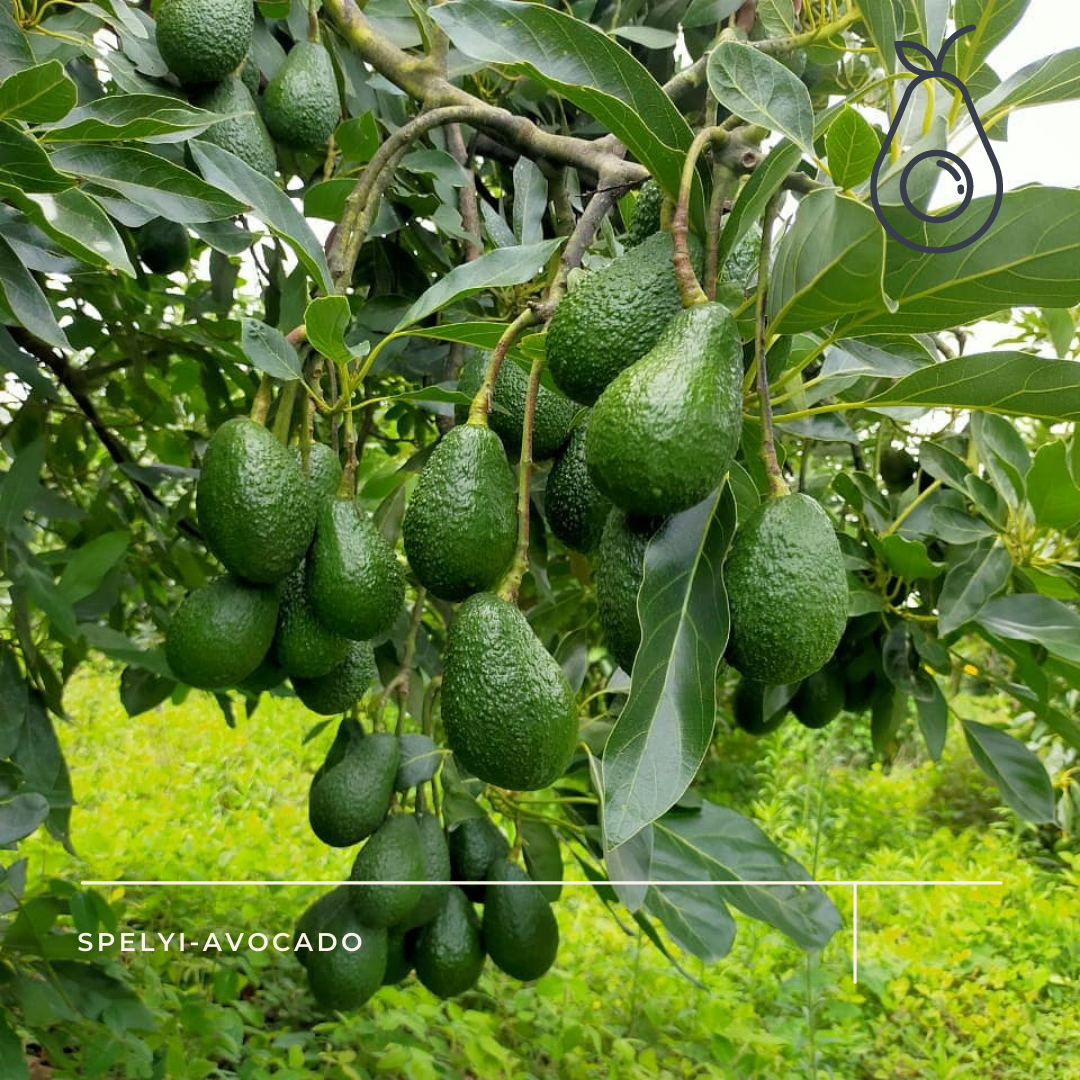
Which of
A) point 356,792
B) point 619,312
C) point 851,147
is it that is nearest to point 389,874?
point 356,792

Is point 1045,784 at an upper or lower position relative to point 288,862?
upper

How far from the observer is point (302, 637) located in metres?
0.89

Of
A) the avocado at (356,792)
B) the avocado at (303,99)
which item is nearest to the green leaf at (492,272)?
the avocado at (303,99)

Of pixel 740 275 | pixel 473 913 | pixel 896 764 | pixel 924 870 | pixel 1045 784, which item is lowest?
pixel 896 764

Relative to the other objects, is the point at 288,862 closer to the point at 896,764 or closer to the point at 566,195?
the point at 566,195

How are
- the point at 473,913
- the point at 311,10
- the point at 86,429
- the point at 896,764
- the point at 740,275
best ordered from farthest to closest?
the point at 896,764
the point at 86,429
the point at 473,913
the point at 311,10
the point at 740,275

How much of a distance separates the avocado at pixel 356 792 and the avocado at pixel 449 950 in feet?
0.47

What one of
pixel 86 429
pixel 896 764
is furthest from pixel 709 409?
pixel 896 764

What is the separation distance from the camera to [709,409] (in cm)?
56

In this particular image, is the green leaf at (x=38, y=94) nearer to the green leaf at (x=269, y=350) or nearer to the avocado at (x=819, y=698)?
the green leaf at (x=269, y=350)

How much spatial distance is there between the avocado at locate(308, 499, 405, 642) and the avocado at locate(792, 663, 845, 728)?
756 millimetres

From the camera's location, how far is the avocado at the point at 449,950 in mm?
1245

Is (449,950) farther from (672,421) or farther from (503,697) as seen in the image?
(672,421)

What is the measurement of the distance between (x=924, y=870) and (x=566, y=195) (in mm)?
2938
